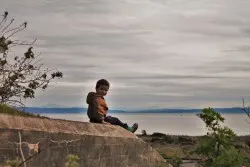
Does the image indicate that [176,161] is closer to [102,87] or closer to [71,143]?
[71,143]

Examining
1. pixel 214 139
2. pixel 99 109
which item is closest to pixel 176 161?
pixel 214 139

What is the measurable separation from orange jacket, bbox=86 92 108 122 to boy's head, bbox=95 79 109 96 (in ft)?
0.31

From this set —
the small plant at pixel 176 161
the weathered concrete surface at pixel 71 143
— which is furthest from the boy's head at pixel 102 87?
the small plant at pixel 176 161

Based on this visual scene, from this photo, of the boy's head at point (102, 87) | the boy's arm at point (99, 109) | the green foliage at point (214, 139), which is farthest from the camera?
the boy's head at point (102, 87)

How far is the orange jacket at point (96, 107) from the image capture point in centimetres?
901

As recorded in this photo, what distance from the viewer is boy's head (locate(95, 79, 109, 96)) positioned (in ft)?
31.0

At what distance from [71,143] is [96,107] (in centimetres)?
238

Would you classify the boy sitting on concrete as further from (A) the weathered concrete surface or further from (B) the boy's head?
(A) the weathered concrete surface

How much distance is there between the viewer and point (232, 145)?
495 cm

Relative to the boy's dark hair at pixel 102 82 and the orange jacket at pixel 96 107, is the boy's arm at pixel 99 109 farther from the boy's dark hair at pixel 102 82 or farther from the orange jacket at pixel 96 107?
the boy's dark hair at pixel 102 82

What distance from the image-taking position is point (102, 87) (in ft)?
31.0

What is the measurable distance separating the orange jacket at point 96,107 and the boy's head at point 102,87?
3.8 inches

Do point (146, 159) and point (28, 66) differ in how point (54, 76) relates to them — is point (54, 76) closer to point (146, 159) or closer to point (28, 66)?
point (28, 66)

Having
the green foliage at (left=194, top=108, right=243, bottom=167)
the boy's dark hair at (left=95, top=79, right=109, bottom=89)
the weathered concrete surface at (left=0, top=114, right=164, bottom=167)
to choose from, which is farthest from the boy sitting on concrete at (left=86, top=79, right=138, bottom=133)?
the green foliage at (left=194, top=108, right=243, bottom=167)
